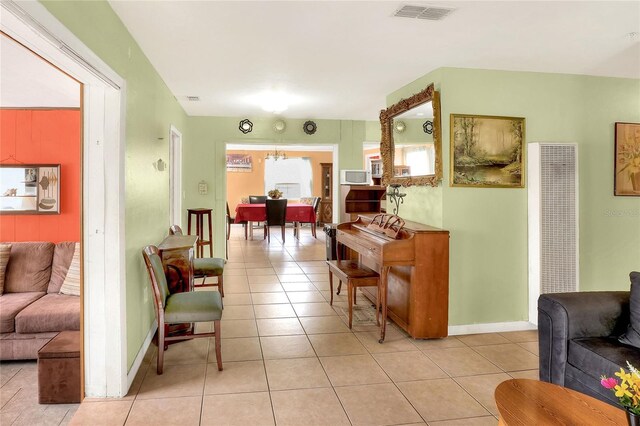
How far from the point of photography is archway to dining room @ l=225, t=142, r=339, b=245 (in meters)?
12.4

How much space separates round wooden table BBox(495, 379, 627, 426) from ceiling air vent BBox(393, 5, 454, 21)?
Result: 6.99 feet

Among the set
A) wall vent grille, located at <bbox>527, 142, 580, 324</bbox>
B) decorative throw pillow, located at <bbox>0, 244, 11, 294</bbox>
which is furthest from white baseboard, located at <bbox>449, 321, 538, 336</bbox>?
decorative throw pillow, located at <bbox>0, 244, 11, 294</bbox>

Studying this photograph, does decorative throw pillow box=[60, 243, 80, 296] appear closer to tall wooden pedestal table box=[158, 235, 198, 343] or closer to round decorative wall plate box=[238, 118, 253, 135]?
tall wooden pedestal table box=[158, 235, 198, 343]

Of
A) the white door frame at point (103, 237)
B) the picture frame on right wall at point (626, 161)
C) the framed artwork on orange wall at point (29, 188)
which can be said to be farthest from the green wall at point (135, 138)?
the picture frame on right wall at point (626, 161)

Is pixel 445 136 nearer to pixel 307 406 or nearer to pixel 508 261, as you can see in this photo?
pixel 508 261

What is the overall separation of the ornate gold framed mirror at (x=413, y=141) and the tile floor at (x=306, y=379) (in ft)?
4.93

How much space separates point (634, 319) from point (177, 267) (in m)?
3.24

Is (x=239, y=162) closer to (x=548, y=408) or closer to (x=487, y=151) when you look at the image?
(x=487, y=151)

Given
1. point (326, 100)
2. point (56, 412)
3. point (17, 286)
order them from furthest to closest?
point (326, 100) → point (17, 286) → point (56, 412)

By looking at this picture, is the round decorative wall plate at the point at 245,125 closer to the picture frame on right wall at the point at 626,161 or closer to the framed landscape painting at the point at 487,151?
A: the framed landscape painting at the point at 487,151

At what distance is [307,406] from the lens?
8.11 feet

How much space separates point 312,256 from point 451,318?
4.10 meters

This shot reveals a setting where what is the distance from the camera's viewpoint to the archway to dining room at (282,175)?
40.8ft

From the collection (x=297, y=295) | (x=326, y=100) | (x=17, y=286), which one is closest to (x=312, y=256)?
(x=297, y=295)
